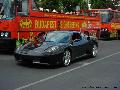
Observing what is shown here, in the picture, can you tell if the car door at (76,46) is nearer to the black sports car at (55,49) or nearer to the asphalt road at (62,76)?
the black sports car at (55,49)

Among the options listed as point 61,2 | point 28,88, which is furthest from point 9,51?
point 61,2

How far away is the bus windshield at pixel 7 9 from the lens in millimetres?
16609

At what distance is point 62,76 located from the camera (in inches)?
432

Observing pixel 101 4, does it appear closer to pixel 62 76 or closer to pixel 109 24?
pixel 109 24

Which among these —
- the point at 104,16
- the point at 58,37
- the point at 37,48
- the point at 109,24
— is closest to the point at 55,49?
the point at 37,48

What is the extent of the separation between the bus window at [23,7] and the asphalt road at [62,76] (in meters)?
3.25

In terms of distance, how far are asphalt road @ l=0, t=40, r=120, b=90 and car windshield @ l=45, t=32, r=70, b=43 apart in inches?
39.6

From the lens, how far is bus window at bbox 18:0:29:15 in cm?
1692

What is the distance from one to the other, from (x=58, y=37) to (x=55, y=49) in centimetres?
149

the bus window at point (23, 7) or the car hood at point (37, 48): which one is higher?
the bus window at point (23, 7)

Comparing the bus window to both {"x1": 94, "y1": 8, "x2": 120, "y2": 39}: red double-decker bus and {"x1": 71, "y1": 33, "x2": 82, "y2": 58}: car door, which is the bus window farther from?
{"x1": 94, "y1": 8, "x2": 120, "y2": 39}: red double-decker bus

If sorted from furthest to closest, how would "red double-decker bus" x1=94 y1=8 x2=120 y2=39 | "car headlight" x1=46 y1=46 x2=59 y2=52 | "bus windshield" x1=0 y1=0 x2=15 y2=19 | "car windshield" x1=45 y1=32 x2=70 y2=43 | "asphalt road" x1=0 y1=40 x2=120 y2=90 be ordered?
"red double-decker bus" x1=94 y1=8 x2=120 y2=39 < "bus windshield" x1=0 y1=0 x2=15 y2=19 < "car windshield" x1=45 y1=32 x2=70 y2=43 < "car headlight" x1=46 y1=46 x2=59 y2=52 < "asphalt road" x1=0 y1=40 x2=120 y2=90

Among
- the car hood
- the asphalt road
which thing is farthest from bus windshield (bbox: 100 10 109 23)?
the car hood

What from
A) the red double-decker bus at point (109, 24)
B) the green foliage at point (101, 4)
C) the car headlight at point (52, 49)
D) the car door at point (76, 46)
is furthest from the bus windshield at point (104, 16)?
the car headlight at point (52, 49)
